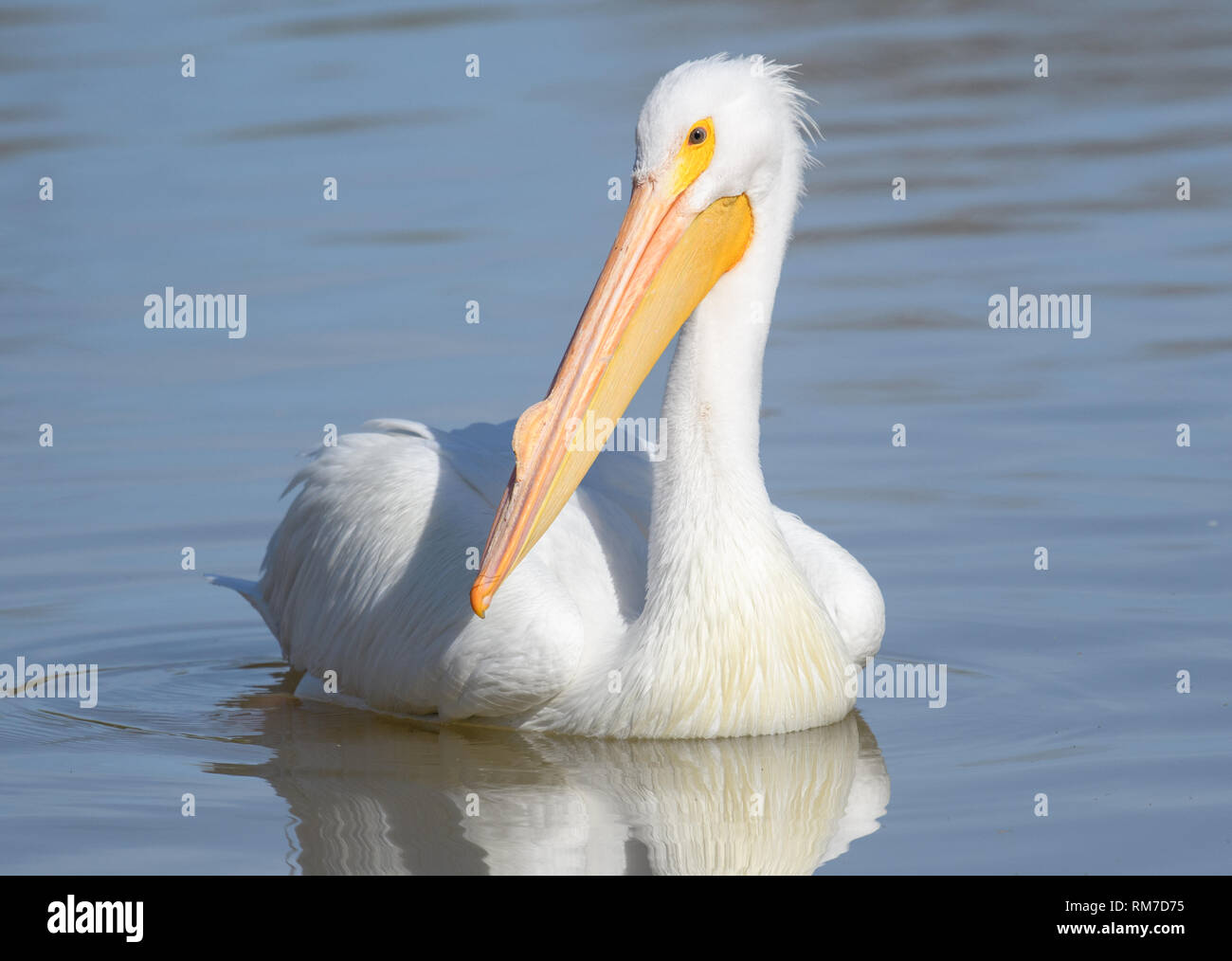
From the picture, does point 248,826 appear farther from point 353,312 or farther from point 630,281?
point 353,312

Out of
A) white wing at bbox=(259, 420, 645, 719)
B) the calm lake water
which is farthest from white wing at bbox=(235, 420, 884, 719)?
the calm lake water

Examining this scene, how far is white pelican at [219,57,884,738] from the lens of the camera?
5.38m

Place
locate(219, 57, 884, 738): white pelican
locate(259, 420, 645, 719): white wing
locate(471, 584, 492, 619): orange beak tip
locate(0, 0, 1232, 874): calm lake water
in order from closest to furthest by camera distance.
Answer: locate(471, 584, 492, 619): orange beak tip → locate(0, 0, 1232, 874): calm lake water → locate(219, 57, 884, 738): white pelican → locate(259, 420, 645, 719): white wing

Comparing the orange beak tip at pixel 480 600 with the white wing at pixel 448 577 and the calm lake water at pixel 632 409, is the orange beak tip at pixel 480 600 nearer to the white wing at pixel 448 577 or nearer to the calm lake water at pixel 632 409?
the white wing at pixel 448 577

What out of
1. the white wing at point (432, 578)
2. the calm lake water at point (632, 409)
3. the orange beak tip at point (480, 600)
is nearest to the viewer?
the orange beak tip at point (480, 600)

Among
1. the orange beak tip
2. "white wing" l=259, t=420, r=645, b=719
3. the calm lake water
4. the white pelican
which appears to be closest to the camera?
the orange beak tip

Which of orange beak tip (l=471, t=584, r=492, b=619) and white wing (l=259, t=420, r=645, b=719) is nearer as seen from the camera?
orange beak tip (l=471, t=584, r=492, b=619)

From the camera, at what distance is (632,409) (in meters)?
8.35

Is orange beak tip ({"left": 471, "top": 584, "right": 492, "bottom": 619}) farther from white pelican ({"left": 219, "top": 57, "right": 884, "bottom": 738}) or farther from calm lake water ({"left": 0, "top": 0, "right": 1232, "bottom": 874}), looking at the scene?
calm lake water ({"left": 0, "top": 0, "right": 1232, "bottom": 874})

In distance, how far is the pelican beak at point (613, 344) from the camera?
5.27 m

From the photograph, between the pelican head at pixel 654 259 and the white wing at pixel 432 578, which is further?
the white wing at pixel 432 578

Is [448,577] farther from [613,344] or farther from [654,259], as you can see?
[654,259]

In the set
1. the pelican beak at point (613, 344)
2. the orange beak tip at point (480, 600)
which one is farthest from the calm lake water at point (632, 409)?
the pelican beak at point (613, 344)

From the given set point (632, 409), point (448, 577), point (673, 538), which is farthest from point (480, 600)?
point (632, 409)
